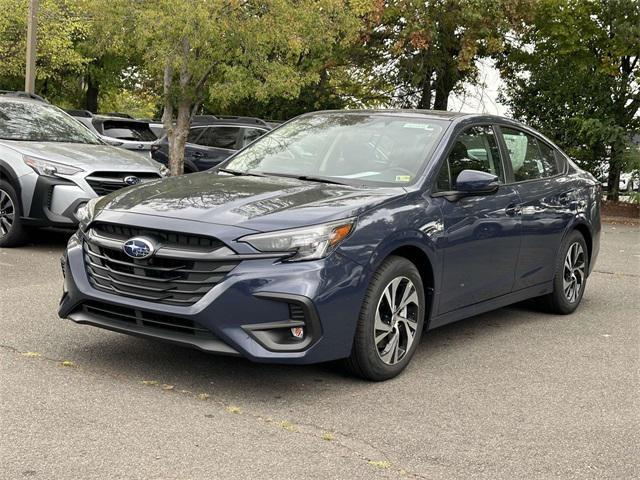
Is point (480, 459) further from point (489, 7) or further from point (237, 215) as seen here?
point (489, 7)

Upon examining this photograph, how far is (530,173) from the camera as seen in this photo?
726cm

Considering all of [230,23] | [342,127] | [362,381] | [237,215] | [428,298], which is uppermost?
[230,23]

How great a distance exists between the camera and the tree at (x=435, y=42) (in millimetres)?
21875

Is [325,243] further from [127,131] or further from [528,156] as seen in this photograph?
[127,131]

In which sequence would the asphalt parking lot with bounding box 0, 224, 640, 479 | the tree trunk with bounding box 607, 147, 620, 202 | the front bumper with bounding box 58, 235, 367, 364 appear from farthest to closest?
the tree trunk with bounding box 607, 147, 620, 202
the front bumper with bounding box 58, 235, 367, 364
the asphalt parking lot with bounding box 0, 224, 640, 479

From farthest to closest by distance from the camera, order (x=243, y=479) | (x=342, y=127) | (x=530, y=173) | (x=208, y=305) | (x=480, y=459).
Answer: (x=530, y=173) → (x=342, y=127) → (x=208, y=305) → (x=480, y=459) → (x=243, y=479)

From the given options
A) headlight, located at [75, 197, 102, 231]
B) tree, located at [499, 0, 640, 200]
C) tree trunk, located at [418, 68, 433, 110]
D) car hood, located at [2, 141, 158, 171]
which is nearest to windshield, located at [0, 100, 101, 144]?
car hood, located at [2, 141, 158, 171]

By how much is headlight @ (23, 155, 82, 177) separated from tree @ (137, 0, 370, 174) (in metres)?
6.71

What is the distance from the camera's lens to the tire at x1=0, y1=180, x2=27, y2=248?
9672 mm

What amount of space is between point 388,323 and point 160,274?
136cm

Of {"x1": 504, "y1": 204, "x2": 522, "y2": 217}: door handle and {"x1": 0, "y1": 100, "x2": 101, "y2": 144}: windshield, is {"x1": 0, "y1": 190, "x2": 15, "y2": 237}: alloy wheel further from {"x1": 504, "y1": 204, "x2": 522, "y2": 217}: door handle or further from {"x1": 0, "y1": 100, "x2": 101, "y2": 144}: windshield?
{"x1": 504, "y1": 204, "x2": 522, "y2": 217}: door handle

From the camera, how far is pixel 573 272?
7836 mm

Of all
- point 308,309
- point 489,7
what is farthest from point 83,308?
point 489,7

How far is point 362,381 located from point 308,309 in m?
0.80
